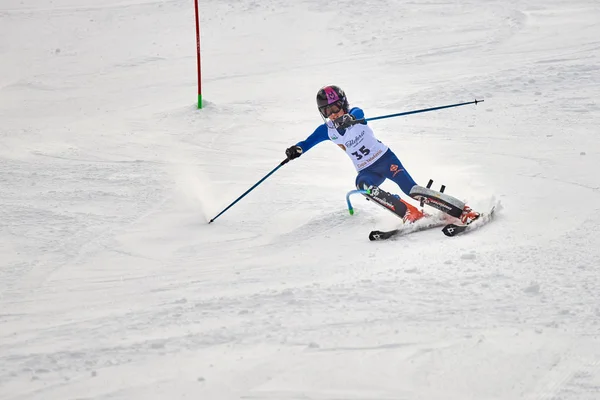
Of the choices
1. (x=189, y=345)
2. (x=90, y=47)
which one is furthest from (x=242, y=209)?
(x=90, y=47)

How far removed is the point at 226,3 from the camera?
16.8m

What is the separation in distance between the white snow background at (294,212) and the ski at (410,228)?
121 mm

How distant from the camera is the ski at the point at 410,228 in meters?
6.59

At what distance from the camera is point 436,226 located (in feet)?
22.2

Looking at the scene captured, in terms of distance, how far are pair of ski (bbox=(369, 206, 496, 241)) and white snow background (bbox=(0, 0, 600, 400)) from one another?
0.11 m

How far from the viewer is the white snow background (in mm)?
4621

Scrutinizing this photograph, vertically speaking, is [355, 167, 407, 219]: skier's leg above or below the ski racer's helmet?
below

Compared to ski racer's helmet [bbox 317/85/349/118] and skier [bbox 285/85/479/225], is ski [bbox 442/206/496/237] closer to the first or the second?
skier [bbox 285/85/479/225]

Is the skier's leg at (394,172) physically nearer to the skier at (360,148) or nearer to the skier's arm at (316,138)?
the skier at (360,148)

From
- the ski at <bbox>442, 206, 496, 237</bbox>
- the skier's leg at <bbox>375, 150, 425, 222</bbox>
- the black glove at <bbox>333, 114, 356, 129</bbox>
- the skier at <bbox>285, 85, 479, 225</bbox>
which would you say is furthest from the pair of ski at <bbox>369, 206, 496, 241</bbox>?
the black glove at <bbox>333, 114, 356, 129</bbox>

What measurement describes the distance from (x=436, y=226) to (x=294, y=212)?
161cm

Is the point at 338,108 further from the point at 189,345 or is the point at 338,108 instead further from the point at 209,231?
the point at 189,345

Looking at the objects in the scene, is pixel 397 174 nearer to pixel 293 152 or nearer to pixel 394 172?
pixel 394 172

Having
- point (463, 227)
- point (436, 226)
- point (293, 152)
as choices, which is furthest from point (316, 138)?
point (463, 227)
